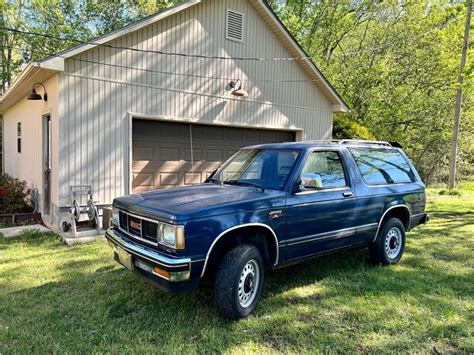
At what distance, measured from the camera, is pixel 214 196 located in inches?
153

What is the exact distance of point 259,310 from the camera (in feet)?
13.0

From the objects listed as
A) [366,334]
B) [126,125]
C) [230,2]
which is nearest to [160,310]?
[366,334]

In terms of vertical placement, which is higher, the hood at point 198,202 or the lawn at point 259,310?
the hood at point 198,202

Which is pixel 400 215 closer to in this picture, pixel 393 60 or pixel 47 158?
pixel 47 158

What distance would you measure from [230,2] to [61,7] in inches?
696

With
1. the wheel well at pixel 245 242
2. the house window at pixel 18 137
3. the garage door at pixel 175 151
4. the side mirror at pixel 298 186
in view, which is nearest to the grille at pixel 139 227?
the wheel well at pixel 245 242

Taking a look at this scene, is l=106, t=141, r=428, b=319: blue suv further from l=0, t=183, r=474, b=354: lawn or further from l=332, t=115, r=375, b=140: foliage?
l=332, t=115, r=375, b=140: foliage

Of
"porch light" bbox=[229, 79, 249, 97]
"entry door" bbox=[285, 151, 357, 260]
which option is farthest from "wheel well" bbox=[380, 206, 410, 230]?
"porch light" bbox=[229, 79, 249, 97]

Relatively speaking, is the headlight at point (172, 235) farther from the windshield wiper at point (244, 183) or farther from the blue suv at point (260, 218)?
the windshield wiper at point (244, 183)

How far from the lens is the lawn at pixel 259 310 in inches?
132

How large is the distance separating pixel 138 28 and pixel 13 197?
16.9 ft

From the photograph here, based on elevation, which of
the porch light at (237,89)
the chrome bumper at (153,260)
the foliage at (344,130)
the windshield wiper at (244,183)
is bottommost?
the chrome bumper at (153,260)

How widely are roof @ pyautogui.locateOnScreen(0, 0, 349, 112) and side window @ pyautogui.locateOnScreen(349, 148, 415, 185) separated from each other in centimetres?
546

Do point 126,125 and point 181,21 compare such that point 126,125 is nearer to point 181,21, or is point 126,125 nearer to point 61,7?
point 181,21
